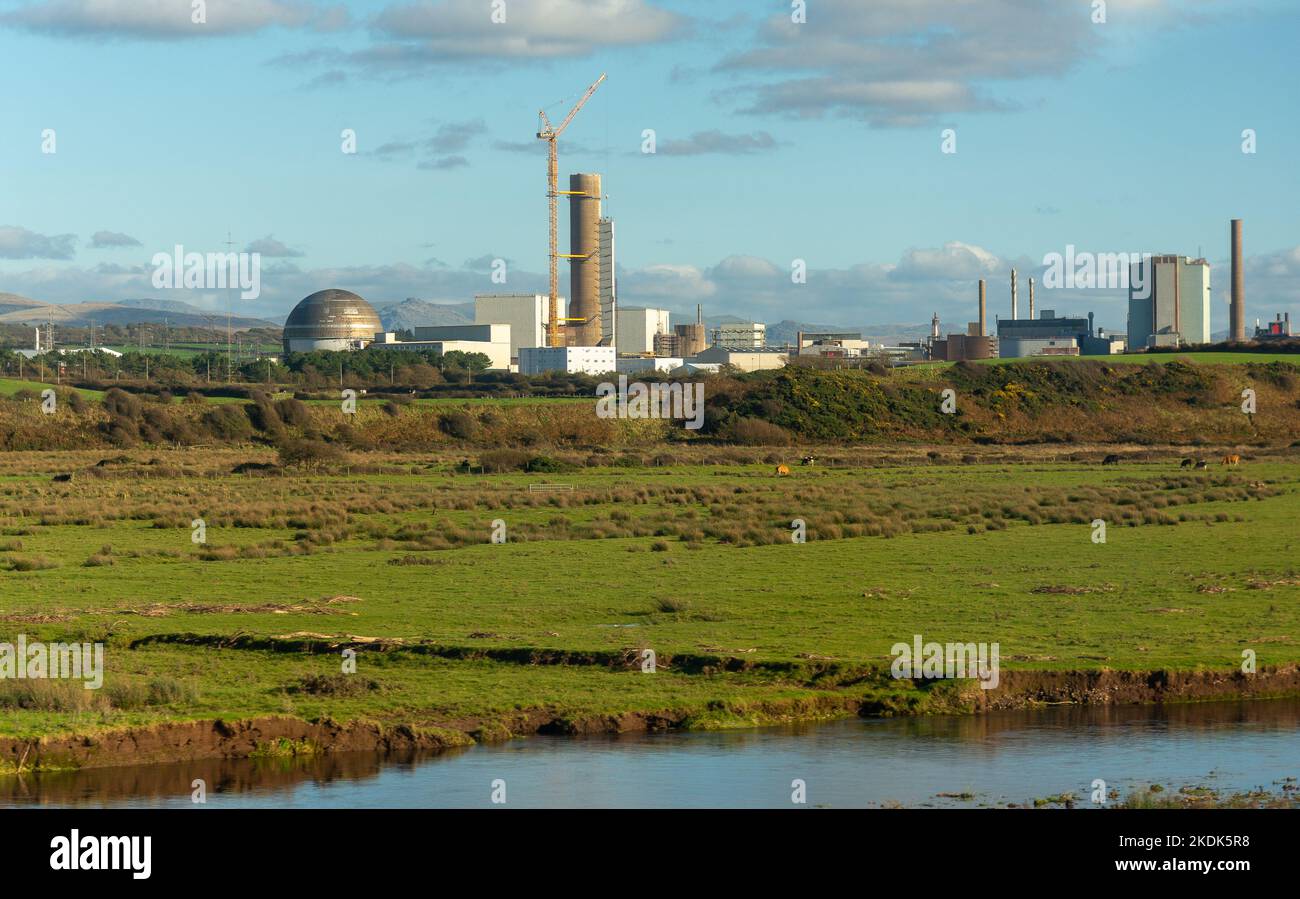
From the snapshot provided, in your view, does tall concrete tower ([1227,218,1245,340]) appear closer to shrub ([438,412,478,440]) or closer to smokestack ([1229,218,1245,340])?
smokestack ([1229,218,1245,340])

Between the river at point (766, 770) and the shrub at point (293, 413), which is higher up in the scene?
the shrub at point (293, 413)

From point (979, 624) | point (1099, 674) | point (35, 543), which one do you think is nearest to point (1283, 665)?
point (1099, 674)
